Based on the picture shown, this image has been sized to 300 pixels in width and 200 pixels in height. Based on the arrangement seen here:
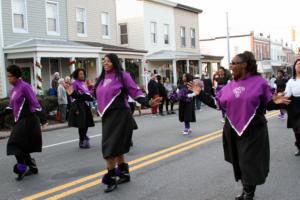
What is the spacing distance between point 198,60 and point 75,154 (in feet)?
91.3

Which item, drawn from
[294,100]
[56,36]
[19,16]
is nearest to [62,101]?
[19,16]

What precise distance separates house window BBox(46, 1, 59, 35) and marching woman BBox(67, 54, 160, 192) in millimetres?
17559

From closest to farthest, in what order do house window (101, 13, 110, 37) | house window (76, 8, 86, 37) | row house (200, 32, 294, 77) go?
house window (76, 8, 86, 37) → house window (101, 13, 110, 37) → row house (200, 32, 294, 77)

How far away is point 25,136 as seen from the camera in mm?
6785

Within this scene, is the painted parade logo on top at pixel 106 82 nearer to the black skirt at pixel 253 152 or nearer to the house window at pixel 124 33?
the black skirt at pixel 253 152

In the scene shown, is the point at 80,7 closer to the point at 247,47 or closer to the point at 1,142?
the point at 1,142

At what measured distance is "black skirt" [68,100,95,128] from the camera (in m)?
9.58

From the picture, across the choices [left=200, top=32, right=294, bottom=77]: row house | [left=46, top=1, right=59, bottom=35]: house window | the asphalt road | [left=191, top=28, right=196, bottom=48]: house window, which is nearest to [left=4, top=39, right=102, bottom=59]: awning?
[left=46, top=1, right=59, bottom=35]: house window

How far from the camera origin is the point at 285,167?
7266mm

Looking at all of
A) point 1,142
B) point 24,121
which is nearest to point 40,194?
point 24,121

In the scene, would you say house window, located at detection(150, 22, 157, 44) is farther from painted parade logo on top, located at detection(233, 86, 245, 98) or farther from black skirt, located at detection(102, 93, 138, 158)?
painted parade logo on top, located at detection(233, 86, 245, 98)

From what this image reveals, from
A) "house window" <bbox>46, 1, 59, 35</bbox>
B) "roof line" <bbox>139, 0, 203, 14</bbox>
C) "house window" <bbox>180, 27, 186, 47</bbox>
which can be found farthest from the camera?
"house window" <bbox>180, 27, 186, 47</bbox>

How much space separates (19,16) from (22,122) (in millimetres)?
15242

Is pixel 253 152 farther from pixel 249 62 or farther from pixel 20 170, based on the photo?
pixel 20 170
